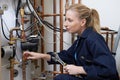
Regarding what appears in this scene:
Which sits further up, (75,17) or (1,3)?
(1,3)

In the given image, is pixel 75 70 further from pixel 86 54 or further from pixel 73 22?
pixel 73 22

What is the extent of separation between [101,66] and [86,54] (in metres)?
0.17

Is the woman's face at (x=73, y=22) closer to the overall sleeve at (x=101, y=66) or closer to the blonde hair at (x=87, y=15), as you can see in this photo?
the blonde hair at (x=87, y=15)

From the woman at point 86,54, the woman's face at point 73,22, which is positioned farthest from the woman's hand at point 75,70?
the woman's face at point 73,22

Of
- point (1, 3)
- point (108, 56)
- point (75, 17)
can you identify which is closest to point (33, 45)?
point (1, 3)

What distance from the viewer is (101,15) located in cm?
227

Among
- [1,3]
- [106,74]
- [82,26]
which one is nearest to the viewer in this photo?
[106,74]

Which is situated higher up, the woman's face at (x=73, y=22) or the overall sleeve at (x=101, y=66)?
the woman's face at (x=73, y=22)

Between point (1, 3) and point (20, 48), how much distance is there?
1.52 ft

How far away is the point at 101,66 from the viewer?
128cm

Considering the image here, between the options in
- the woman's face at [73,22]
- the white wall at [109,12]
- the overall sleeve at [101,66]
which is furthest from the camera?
the white wall at [109,12]

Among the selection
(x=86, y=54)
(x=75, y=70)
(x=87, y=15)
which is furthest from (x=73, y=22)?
(x=75, y=70)

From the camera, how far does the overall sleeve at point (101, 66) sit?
4.15 feet

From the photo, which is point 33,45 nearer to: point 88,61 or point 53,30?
point 53,30
